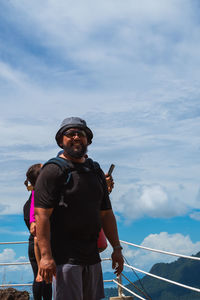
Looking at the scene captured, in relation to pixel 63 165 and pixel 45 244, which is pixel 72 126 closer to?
pixel 63 165

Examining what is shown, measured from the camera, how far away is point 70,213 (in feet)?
8.75

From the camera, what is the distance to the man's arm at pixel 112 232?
9.96ft

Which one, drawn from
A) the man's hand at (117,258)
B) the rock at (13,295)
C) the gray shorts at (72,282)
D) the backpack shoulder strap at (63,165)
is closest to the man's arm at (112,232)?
the man's hand at (117,258)

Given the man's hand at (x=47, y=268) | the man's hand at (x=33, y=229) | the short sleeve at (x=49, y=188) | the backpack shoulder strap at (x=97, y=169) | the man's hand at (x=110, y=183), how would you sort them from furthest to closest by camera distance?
the man's hand at (x=110, y=183) → the man's hand at (x=33, y=229) → the backpack shoulder strap at (x=97, y=169) → the short sleeve at (x=49, y=188) → the man's hand at (x=47, y=268)

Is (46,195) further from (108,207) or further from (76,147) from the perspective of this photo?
(108,207)

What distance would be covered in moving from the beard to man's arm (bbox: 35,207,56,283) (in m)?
0.42

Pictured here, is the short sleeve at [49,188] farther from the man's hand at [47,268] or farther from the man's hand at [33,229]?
the man's hand at [33,229]

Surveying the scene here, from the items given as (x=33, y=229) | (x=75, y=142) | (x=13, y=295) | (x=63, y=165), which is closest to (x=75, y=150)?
(x=75, y=142)

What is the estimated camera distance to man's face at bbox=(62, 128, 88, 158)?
2.81m

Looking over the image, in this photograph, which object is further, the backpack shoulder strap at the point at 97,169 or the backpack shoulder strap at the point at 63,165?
the backpack shoulder strap at the point at 97,169

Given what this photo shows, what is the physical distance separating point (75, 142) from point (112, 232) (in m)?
0.77

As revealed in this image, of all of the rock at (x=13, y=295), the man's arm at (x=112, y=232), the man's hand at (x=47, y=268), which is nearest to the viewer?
the man's hand at (x=47, y=268)

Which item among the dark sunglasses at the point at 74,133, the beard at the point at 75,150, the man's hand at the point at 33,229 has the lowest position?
the man's hand at the point at 33,229

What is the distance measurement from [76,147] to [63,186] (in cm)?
31
